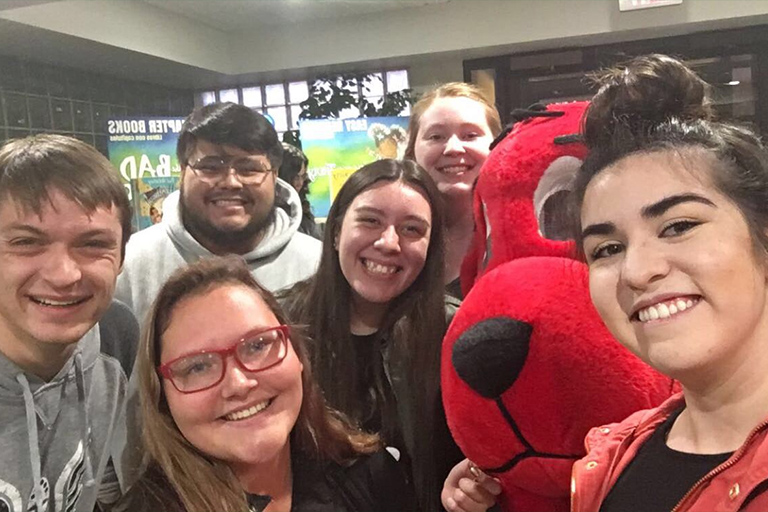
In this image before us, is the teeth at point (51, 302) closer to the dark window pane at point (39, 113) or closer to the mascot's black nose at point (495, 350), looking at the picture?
the mascot's black nose at point (495, 350)

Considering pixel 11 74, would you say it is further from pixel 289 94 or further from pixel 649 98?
pixel 649 98

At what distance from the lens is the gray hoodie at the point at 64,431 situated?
3.72ft

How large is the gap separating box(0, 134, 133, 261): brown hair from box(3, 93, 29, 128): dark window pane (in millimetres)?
2558

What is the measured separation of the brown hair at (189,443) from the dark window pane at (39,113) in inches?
113

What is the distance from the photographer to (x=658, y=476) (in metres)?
0.78

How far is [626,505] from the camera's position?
79 centimetres

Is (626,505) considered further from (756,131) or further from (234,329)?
(234,329)

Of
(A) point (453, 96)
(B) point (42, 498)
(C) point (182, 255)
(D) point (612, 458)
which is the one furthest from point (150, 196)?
(D) point (612, 458)

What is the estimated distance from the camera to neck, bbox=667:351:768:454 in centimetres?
71

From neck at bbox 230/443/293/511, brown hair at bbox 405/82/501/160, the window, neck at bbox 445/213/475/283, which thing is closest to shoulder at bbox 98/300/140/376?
neck at bbox 230/443/293/511


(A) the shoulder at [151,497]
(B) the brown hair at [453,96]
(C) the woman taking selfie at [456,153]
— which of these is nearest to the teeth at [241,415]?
(A) the shoulder at [151,497]

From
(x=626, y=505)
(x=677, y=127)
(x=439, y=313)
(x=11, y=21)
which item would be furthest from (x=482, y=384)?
(x=11, y=21)

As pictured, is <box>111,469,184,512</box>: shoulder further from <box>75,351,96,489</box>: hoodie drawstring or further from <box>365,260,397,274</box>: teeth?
<box>365,260,397,274</box>: teeth

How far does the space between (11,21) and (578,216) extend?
2.75 metres
